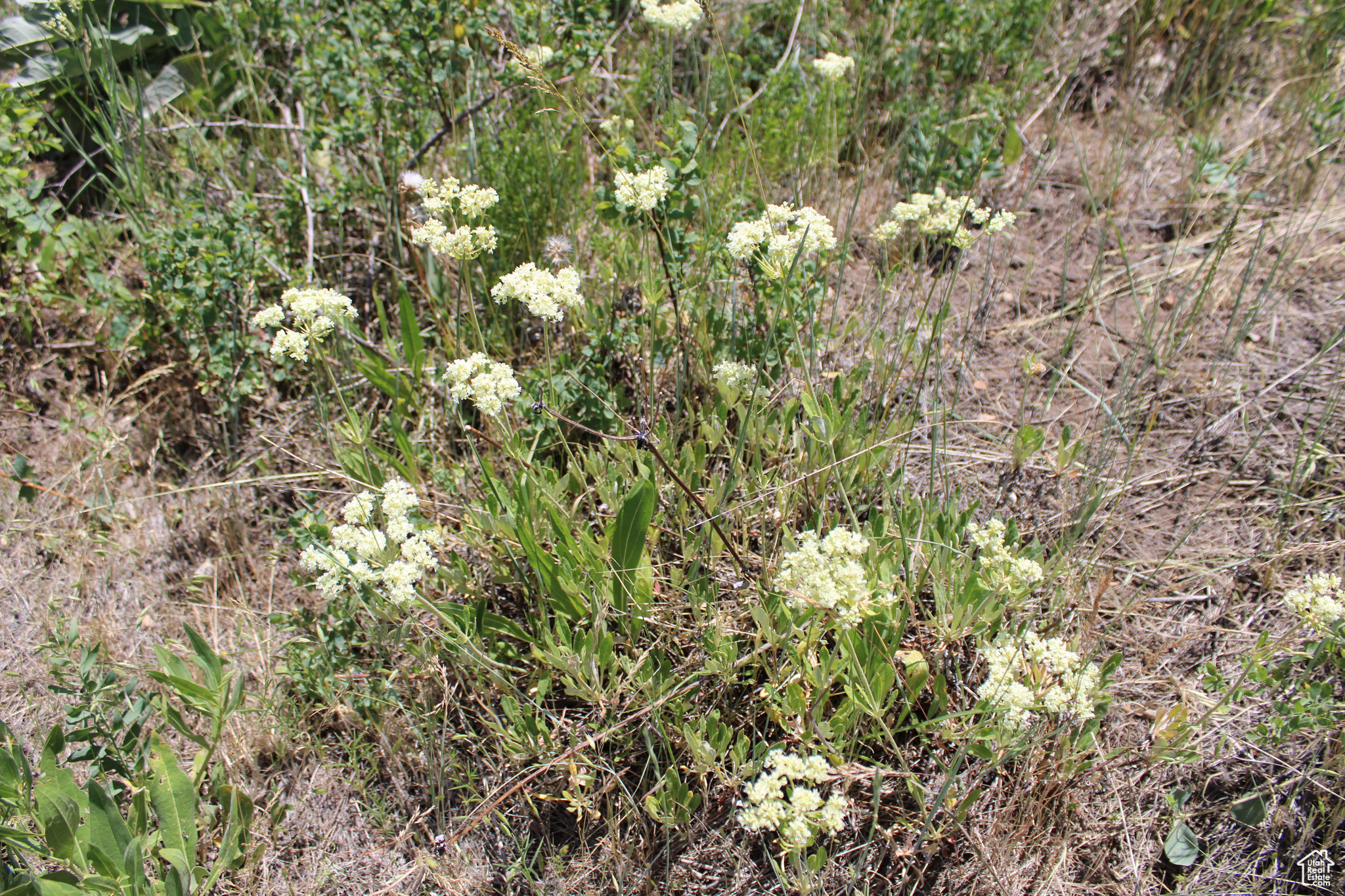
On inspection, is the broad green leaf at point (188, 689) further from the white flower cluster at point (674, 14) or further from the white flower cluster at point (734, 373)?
the white flower cluster at point (674, 14)

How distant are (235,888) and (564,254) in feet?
7.67

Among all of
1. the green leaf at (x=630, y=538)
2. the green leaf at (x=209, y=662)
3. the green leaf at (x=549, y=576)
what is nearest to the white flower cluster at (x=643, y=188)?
the green leaf at (x=630, y=538)

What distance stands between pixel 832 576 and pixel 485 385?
965mm

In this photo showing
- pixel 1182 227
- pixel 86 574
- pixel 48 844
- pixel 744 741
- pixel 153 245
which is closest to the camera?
pixel 48 844

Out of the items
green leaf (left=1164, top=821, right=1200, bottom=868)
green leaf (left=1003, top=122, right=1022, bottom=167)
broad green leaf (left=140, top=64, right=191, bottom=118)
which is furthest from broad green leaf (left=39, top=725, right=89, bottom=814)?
green leaf (left=1003, top=122, right=1022, bottom=167)

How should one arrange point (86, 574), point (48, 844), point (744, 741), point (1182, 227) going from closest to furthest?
point (48, 844) < point (744, 741) < point (86, 574) < point (1182, 227)

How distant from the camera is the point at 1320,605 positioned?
1886 mm

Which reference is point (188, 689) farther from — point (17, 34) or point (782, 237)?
point (17, 34)

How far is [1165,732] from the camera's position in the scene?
2.11 m

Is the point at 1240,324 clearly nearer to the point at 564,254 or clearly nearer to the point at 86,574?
the point at 564,254

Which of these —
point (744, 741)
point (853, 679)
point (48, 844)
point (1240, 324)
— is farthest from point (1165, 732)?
point (48, 844)

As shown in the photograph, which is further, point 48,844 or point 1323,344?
point 1323,344

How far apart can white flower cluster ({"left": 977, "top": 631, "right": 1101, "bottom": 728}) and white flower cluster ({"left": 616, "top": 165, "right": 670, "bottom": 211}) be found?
4.97ft

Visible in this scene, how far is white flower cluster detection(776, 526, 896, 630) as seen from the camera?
177cm
